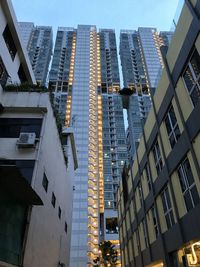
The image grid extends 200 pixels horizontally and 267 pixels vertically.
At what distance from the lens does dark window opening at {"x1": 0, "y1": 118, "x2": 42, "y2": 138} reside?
44.8 ft

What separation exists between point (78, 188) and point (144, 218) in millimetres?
51735

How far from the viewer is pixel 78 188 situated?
65562 mm

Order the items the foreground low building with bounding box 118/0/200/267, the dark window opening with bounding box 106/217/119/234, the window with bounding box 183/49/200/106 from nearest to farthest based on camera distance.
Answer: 1. the window with bounding box 183/49/200/106
2. the foreground low building with bounding box 118/0/200/267
3. the dark window opening with bounding box 106/217/119/234

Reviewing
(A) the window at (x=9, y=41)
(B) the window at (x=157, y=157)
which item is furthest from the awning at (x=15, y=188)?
(A) the window at (x=9, y=41)

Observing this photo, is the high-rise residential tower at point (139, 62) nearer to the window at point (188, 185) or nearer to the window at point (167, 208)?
the window at point (167, 208)

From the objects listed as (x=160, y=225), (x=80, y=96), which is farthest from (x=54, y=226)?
(x=80, y=96)

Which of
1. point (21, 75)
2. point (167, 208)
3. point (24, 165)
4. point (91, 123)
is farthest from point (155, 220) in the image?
point (91, 123)

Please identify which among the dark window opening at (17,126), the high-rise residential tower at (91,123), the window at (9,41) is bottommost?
the dark window opening at (17,126)

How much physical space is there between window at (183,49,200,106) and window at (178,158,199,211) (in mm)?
2551

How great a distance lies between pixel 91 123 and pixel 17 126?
6707cm

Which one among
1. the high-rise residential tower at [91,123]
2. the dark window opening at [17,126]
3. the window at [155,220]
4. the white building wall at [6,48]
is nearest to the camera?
the window at [155,220]

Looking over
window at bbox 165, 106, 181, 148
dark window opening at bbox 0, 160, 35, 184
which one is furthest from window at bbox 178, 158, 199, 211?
dark window opening at bbox 0, 160, 35, 184

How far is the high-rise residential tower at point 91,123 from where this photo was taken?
61469 mm

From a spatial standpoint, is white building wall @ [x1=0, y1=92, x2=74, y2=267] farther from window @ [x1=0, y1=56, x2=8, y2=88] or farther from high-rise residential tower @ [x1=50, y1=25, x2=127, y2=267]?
high-rise residential tower @ [x1=50, y1=25, x2=127, y2=267]
